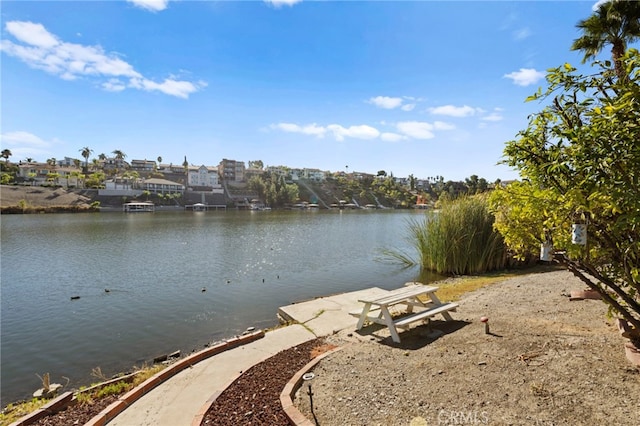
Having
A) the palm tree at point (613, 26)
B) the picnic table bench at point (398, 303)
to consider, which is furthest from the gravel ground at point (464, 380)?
the palm tree at point (613, 26)

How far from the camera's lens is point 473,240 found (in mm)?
11859

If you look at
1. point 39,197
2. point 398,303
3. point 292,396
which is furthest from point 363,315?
point 39,197

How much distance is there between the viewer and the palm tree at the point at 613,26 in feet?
33.4

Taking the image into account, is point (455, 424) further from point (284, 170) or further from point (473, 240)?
point (284, 170)

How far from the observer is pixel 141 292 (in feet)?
39.4

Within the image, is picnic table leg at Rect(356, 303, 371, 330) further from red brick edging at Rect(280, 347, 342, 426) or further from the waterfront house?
the waterfront house

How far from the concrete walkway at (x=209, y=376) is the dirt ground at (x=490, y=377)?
3.48ft

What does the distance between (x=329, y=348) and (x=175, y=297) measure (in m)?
7.97

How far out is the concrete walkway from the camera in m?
3.58

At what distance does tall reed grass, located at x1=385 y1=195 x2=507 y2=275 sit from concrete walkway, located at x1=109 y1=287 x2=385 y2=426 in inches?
249

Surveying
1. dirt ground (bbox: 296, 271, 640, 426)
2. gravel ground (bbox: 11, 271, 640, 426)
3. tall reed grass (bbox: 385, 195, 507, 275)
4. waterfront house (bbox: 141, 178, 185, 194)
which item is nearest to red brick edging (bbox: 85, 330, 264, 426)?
gravel ground (bbox: 11, 271, 640, 426)

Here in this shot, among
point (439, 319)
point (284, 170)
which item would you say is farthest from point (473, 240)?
point (284, 170)

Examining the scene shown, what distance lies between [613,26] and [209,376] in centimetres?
1434

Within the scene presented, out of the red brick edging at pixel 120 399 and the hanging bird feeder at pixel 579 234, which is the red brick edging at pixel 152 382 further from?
the hanging bird feeder at pixel 579 234
